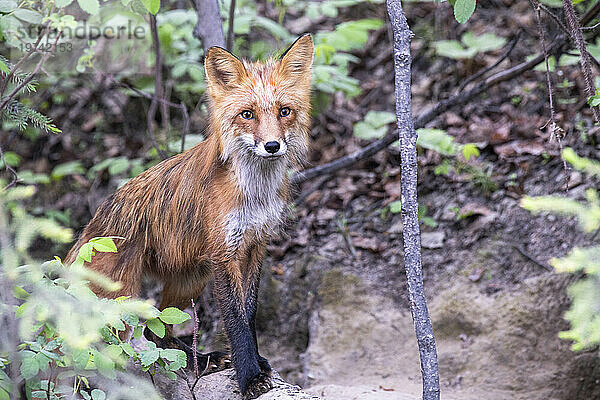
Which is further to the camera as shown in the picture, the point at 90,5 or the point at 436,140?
the point at 436,140

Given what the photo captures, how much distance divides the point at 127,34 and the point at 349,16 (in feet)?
11.9

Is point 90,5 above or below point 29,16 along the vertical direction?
above

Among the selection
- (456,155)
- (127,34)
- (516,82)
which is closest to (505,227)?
(456,155)

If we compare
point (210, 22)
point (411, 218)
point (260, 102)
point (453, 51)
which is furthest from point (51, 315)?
point (453, 51)

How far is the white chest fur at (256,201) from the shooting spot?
4316mm

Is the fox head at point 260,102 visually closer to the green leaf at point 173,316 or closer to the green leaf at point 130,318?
the green leaf at point 173,316

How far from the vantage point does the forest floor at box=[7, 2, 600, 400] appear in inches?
211

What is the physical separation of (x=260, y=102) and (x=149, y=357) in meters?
1.87

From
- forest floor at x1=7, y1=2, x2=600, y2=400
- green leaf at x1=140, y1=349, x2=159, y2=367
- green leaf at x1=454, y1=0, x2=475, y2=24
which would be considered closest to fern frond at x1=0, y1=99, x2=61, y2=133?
green leaf at x1=140, y1=349, x2=159, y2=367

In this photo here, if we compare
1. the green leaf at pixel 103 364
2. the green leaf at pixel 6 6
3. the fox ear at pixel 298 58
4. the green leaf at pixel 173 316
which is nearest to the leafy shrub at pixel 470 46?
the fox ear at pixel 298 58

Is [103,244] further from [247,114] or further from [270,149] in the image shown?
[247,114]

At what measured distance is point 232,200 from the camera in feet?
14.2

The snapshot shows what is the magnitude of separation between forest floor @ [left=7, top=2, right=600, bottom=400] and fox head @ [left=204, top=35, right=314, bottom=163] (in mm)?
1075

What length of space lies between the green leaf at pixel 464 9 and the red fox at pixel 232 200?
3.65 ft
